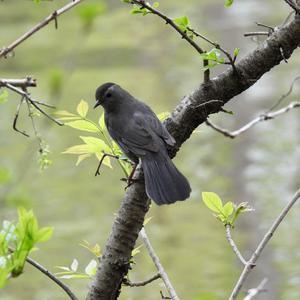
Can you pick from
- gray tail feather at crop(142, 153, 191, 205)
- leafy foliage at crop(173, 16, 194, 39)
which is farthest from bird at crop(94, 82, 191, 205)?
leafy foliage at crop(173, 16, 194, 39)

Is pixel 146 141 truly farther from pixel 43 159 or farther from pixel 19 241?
pixel 19 241

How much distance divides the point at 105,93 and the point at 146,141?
1.22 feet

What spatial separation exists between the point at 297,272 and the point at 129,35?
12.2ft

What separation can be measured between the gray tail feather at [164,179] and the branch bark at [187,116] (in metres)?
A: 0.07

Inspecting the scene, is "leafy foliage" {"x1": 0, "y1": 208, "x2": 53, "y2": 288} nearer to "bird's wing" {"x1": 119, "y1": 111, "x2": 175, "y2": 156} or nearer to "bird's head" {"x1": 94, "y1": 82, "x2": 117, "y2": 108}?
"bird's wing" {"x1": 119, "y1": 111, "x2": 175, "y2": 156}

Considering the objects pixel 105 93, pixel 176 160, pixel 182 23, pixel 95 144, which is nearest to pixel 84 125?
pixel 95 144

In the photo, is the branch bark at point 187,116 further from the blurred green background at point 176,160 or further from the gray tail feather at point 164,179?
the blurred green background at point 176,160

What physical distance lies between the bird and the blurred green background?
21cm

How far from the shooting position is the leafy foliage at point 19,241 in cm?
113

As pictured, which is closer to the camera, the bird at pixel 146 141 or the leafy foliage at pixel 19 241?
Result: the leafy foliage at pixel 19 241

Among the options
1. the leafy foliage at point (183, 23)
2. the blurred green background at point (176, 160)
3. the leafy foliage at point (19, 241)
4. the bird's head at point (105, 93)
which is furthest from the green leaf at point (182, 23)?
the bird's head at point (105, 93)

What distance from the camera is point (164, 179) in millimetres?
1831

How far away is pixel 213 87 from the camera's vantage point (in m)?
1.49

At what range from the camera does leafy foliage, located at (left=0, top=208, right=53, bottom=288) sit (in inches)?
44.6
